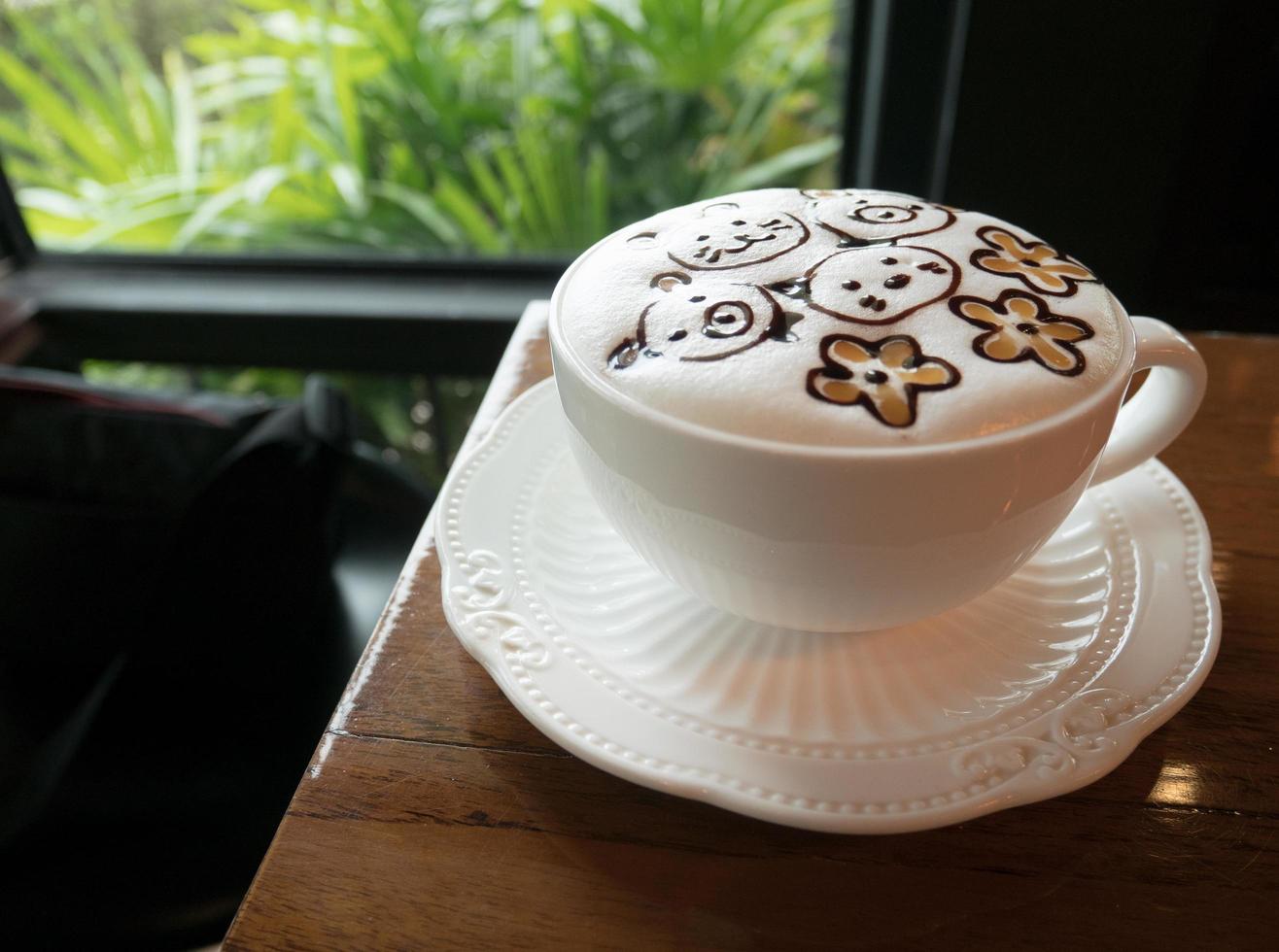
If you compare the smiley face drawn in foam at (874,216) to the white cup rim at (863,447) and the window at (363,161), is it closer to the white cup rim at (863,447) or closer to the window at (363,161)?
the white cup rim at (863,447)

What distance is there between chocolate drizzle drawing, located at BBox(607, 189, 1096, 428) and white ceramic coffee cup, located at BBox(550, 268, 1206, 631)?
0.02 m

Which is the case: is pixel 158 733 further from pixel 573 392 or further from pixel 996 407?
pixel 996 407

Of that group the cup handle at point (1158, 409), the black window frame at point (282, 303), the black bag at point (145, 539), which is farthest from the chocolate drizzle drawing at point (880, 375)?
the black window frame at point (282, 303)

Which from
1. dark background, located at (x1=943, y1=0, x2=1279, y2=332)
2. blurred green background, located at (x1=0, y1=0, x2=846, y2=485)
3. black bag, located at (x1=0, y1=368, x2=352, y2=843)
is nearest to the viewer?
black bag, located at (x1=0, y1=368, x2=352, y2=843)

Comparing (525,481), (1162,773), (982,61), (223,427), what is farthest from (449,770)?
(982,61)

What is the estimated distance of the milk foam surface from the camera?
0.87 ft

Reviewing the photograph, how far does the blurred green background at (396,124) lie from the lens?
1.19 m

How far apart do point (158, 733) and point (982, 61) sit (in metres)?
0.78

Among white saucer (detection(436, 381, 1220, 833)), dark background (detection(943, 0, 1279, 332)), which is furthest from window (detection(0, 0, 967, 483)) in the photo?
white saucer (detection(436, 381, 1220, 833))

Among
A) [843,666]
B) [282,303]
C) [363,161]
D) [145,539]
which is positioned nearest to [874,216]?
[843,666]

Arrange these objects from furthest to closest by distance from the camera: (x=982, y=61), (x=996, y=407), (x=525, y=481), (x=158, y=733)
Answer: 1. (x=982, y=61)
2. (x=158, y=733)
3. (x=525, y=481)
4. (x=996, y=407)

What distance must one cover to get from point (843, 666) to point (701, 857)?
8 centimetres

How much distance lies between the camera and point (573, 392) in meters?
0.30

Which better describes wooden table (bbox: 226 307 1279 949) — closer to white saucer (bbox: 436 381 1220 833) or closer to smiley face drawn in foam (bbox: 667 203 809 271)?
white saucer (bbox: 436 381 1220 833)
